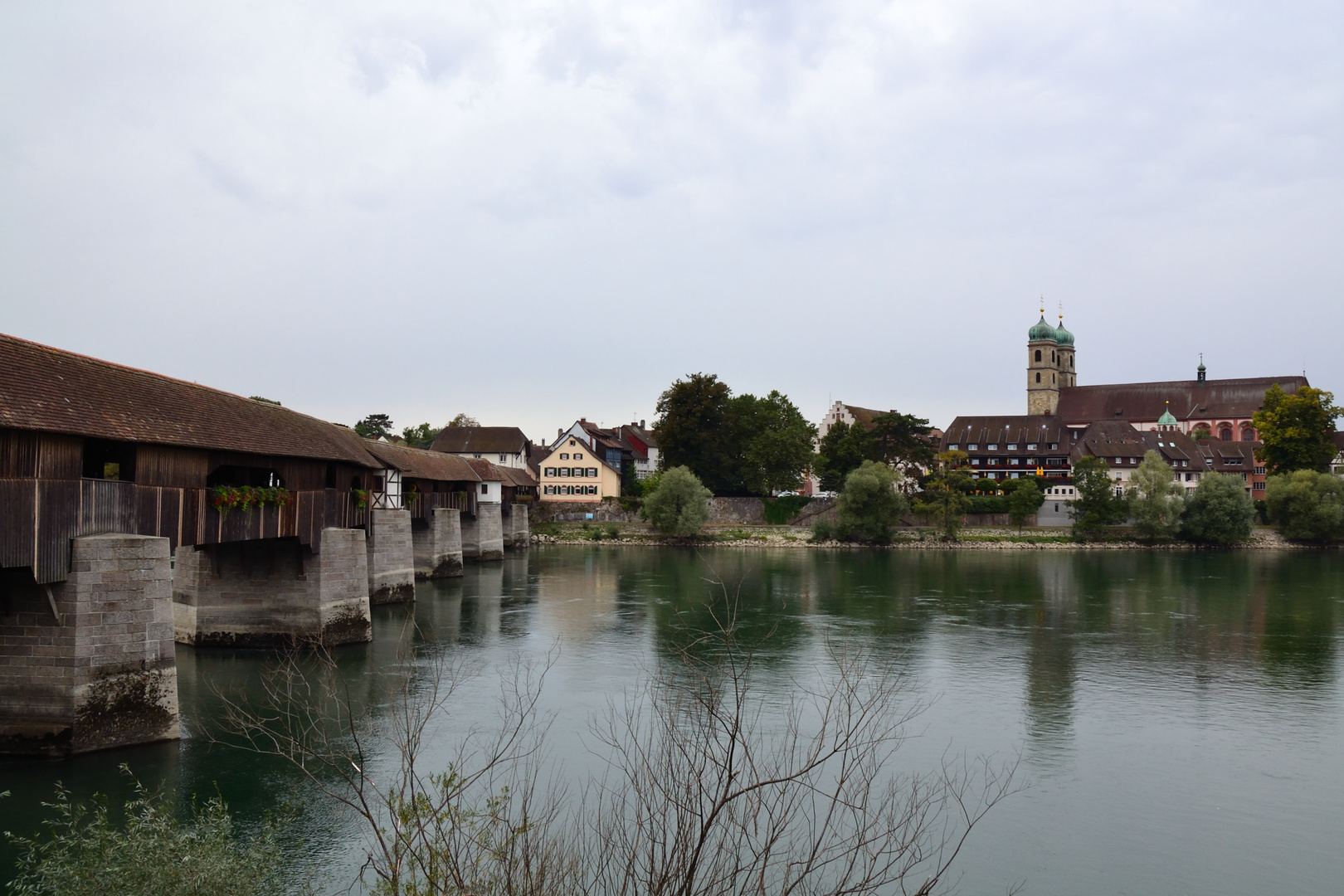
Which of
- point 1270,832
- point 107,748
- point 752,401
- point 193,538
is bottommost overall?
point 1270,832

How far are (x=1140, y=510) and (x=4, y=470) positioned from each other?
62.1 metres

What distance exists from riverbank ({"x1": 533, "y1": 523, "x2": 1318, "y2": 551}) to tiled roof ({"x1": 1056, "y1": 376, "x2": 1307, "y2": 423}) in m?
42.7

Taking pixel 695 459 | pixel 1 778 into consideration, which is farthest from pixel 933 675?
pixel 695 459

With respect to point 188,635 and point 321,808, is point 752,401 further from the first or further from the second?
point 321,808

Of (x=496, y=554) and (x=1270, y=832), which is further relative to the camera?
(x=496, y=554)

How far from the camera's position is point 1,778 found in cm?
1334

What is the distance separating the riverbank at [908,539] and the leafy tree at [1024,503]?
3.11ft

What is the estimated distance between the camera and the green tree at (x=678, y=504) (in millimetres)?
64562

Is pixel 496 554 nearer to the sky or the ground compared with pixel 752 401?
nearer to the ground

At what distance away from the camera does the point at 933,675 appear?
2262cm

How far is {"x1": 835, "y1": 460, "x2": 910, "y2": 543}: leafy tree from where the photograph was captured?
208ft

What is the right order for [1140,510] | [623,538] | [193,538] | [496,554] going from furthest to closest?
[623,538] < [1140,510] < [496,554] < [193,538]

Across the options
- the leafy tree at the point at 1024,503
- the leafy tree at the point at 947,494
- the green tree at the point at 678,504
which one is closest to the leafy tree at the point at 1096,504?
the leafy tree at the point at 1024,503

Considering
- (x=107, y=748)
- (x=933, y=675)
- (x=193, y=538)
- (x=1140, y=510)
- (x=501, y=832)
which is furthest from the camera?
(x=1140, y=510)
